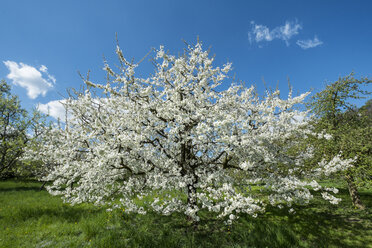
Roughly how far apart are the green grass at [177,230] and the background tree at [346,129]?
213cm

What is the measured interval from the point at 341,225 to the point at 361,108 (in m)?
8.31

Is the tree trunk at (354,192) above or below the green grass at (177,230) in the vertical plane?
above

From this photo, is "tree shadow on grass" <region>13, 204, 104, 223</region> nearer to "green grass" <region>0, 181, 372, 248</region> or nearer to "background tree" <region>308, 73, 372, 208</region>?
"green grass" <region>0, 181, 372, 248</region>

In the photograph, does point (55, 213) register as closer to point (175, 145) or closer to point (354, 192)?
point (175, 145)

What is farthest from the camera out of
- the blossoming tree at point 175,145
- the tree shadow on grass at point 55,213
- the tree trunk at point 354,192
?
the tree trunk at point 354,192

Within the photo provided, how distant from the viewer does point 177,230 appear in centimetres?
730

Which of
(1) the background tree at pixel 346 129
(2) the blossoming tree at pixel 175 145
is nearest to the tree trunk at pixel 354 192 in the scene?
(1) the background tree at pixel 346 129

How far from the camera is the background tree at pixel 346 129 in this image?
347 inches

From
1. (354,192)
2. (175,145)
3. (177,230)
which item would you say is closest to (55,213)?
(177,230)

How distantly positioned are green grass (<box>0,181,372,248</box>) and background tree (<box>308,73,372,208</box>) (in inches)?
83.7

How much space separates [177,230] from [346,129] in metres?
10.9

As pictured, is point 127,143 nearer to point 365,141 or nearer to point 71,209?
point 71,209

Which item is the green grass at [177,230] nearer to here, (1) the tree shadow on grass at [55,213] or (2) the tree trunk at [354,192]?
(1) the tree shadow on grass at [55,213]

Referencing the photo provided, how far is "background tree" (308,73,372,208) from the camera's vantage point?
8.80 meters
